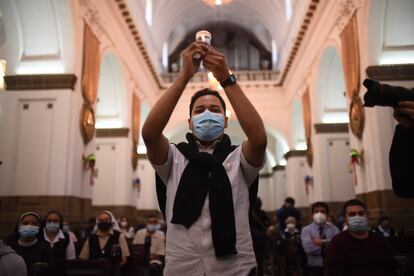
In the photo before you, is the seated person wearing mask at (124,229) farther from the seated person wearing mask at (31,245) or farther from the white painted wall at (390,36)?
the white painted wall at (390,36)

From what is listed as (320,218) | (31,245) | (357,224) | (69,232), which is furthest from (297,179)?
(31,245)

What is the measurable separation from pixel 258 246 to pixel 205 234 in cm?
522

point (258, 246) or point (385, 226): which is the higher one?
point (385, 226)

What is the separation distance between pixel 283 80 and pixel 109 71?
9.07 m

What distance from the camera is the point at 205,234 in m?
1.82

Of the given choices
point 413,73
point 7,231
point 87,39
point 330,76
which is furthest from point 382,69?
point 7,231

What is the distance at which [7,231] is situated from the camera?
8.06 meters

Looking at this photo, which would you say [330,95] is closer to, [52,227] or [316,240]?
[316,240]

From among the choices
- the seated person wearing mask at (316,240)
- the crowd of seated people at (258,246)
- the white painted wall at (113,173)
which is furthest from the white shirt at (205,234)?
the white painted wall at (113,173)

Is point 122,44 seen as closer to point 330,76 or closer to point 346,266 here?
point 330,76

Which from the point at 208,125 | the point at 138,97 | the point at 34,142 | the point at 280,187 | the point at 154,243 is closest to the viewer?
the point at 208,125

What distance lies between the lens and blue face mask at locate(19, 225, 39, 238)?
4.34m

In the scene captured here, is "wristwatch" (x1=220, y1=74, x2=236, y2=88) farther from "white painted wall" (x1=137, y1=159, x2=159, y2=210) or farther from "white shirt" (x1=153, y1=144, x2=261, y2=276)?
"white painted wall" (x1=137, y1=159, x2=159, y2=210)

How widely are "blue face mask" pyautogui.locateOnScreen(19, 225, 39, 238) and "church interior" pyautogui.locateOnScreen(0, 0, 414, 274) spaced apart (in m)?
3.31
